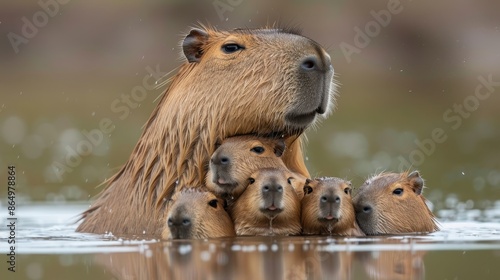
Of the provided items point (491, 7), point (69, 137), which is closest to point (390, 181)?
point (69, 137)

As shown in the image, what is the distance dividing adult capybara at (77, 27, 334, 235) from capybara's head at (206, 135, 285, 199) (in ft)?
0.76

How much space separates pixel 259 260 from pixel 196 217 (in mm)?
1183

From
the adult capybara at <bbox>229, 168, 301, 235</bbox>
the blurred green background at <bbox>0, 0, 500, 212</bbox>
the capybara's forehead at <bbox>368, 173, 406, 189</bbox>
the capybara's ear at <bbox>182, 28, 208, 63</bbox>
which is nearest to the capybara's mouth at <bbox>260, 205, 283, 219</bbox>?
the adult capybara at <bbox>229, 168, 301, 235</bbox>

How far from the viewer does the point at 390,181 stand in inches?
301

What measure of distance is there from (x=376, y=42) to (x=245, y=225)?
42.5ft

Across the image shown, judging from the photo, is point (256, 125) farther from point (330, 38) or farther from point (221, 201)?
point (330, 38)

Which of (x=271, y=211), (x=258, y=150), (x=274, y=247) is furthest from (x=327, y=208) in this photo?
(x=274, y=247)

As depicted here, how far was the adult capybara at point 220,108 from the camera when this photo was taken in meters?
7.37

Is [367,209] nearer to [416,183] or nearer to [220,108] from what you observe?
[416,183]

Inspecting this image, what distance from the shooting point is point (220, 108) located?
7402 mm

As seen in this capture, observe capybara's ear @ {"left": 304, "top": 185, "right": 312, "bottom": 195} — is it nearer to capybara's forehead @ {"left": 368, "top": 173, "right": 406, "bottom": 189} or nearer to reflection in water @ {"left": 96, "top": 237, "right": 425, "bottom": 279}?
reflection in water @ {"left": 96, "top": 237, "right": 425, "bottom": 279}

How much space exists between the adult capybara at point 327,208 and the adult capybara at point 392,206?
326 mm

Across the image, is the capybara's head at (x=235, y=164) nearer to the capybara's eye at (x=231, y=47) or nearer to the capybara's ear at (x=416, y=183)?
the capybara's eye at (x=231, y=47)

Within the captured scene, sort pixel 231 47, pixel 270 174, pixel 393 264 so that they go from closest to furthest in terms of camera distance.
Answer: pixel 393 264 → pixel 270 174 → pixel 231 47
